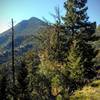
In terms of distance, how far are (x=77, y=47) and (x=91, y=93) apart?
13.3 meters

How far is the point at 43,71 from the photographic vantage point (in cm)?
4412

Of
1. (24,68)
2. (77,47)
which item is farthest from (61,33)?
(24,68)

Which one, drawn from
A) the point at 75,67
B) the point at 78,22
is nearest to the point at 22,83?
the point at 75,67

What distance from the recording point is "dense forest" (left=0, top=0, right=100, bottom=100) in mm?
38031

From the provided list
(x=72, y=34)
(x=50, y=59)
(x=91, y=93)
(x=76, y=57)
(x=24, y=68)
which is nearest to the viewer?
(x=91, y=93)

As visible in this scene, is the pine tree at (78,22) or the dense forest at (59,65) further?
the pine tree at (78,22)

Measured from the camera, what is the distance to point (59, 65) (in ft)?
145

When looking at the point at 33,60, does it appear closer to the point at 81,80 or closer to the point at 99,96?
the point at 81,80

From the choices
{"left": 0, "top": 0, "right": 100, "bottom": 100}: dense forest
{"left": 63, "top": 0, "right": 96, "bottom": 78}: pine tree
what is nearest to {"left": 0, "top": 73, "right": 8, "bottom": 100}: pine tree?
{"left": 0, "top": 0, "right": 100, "bottom": 100}: dense forest

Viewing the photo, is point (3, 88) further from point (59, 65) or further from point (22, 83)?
point (59, 65)

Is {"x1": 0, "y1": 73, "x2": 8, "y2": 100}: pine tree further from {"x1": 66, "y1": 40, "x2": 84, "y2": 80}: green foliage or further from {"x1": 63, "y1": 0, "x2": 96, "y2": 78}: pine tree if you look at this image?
{"x1": 63, "y1": 0, "x2": 96, "y2": 78}: pine tree

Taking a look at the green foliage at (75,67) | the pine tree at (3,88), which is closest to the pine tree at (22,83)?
the pine tree at (3,88)

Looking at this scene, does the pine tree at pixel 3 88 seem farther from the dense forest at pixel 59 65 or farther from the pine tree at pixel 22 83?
the pine tree at pixel 22 83

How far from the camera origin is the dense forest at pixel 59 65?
38031mm
